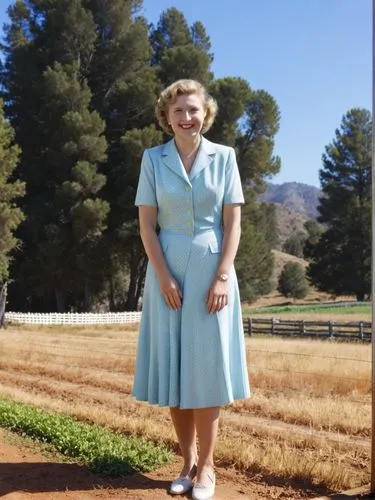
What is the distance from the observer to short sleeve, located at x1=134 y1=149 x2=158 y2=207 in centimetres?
343

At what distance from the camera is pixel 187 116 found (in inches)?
133

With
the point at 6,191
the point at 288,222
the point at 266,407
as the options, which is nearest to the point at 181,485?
the point at 266,407

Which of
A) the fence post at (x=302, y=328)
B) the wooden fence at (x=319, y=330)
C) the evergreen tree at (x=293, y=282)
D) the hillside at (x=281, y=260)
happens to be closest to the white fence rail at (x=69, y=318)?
the wooden fence at (x=319, y=330)

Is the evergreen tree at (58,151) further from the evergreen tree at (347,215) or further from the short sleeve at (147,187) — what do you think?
the short sleeve at (147,187)

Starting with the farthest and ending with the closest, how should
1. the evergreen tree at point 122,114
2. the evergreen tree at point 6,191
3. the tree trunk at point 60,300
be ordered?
1. the tree trunk at point 60,300
2. the evergreen tree at point 122,114
3. the evergreen tree at point 6,191

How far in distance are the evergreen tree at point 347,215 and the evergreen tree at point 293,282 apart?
771 centimetres

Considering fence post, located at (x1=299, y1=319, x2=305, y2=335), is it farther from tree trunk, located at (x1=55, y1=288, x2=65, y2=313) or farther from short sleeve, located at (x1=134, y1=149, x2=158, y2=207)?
short sleeve, located at (x1=134, y1=149, x2=158, y2=207)

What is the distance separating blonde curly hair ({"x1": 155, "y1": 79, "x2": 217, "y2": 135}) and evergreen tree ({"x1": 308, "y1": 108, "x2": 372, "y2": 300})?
151 ft

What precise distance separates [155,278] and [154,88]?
1163 inches

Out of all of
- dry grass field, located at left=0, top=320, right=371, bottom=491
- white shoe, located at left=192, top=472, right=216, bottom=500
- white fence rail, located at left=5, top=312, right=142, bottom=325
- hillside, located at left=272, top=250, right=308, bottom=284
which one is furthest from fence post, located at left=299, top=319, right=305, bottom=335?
hillside, located at left=272, top=250, right=308, bottom=284

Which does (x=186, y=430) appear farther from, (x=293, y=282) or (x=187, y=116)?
(x=293, y=282)

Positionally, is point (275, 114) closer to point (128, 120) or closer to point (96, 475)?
point (128, 120)

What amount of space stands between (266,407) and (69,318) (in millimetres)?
23990

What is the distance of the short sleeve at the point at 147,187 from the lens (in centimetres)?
343
